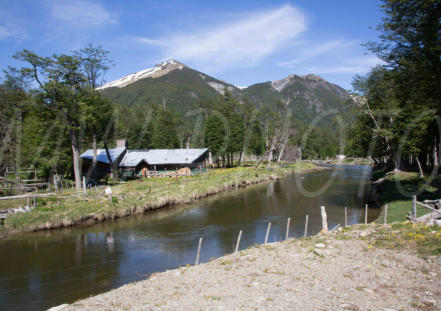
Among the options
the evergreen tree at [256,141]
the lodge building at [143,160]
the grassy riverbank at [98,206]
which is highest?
the evergreen tree at [256,141]

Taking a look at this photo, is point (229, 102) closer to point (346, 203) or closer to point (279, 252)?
point (346, 203)

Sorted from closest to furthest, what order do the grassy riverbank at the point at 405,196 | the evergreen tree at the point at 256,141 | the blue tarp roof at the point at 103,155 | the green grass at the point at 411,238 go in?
the green grass at the point at 411,238 → the grassy riverbank at the point at 405,196 → the blue tarp roof at the point at 103,155 → the evergreen tree at the point at 256,141

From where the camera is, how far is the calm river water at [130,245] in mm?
14609

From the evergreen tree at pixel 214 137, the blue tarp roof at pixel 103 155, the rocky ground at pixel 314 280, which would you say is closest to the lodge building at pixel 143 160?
the blue tarp roof at pixel 103 155

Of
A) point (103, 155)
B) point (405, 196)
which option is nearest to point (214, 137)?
point (103, 155)

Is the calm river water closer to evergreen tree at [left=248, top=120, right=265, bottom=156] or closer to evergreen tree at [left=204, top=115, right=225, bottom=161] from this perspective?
evergreen tree at [left=204, top=115, right=225, bottom=161]

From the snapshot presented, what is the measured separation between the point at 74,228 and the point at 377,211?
84.9ft

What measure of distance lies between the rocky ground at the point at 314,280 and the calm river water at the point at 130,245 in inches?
162

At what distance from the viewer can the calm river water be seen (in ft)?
47.9

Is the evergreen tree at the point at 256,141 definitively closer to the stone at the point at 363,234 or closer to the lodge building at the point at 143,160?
the lodge building at the point at 143,160

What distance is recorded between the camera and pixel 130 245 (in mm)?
20266

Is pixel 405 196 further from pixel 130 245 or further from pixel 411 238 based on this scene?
pixel 130 245

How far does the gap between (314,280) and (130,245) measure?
1379cm

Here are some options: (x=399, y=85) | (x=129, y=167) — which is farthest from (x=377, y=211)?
(x=129, y=167)
